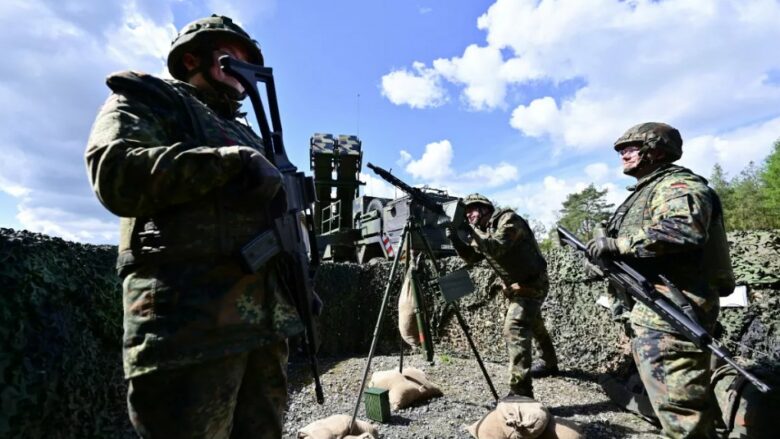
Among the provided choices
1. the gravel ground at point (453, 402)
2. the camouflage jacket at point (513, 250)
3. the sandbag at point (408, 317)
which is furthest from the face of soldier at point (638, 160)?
the gravel ground at point (453, 402)

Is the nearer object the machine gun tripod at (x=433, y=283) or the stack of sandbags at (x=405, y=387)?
the machine gun tripod at (x=433, y=283)

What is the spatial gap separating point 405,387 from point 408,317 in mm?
777

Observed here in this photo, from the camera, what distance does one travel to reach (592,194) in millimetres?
40125

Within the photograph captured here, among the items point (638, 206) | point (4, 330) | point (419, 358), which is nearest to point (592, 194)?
point (419, 358)

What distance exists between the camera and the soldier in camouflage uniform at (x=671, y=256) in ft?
8.18

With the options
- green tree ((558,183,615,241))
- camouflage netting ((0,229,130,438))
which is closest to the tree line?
green tree ((558,183,615,241))

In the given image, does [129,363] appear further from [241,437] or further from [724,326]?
[724,326]

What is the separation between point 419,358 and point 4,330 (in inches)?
210

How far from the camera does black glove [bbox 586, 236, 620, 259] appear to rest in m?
2.95

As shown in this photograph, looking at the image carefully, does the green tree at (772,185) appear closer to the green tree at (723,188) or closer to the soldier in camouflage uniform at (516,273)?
the green tree at (723,188)

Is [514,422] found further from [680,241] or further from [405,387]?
[680,241]

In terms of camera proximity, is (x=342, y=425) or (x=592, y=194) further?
(x=592, y=194)

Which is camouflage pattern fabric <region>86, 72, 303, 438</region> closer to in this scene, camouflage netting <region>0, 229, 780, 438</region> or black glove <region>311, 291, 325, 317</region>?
black glove <region>311, 291, 325, 317</region>

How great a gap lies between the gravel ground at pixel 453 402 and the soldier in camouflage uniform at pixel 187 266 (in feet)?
8.38
